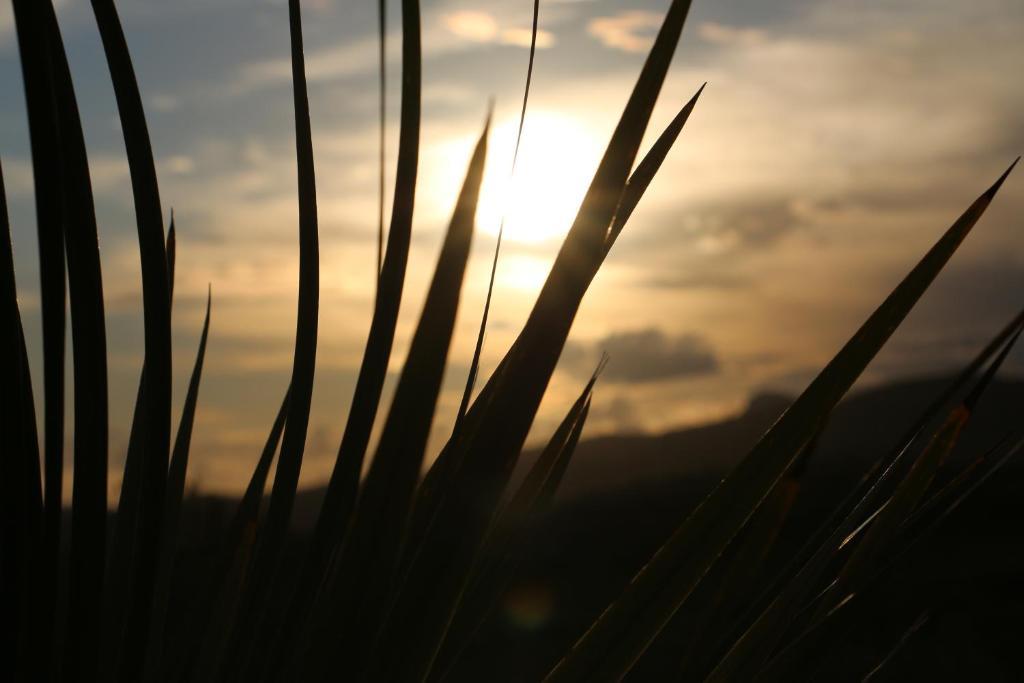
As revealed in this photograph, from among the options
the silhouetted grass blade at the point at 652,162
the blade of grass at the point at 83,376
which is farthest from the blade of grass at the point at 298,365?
the silhouetted grass blade at the point at 652,162

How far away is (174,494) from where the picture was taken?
95cm

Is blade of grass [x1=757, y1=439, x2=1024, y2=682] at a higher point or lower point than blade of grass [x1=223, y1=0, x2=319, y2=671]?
lower

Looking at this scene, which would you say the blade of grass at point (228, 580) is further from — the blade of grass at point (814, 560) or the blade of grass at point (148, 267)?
the blade of grass at point (814, 560)

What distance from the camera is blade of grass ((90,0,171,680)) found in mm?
Result: 545

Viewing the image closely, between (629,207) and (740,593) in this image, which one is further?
(740,593)

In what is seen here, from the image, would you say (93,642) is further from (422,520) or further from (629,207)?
(629,207)

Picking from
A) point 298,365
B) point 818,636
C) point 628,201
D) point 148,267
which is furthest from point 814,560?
point 148,267

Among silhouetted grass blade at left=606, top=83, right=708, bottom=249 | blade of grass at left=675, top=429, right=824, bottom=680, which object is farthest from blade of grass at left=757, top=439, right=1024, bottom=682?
silhouetted grass blade at left=606, top=83, right=708, bottom=249

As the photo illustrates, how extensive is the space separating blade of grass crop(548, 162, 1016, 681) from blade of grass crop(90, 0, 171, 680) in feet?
0.91

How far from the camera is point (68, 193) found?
53cm

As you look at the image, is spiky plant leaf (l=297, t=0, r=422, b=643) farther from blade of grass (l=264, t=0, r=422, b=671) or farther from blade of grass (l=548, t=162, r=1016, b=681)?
blade of grass (l=548, t=162, r=1016, b=681)

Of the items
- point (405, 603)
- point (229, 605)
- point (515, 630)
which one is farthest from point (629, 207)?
point (515, 630)

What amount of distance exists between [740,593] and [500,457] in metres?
0.57

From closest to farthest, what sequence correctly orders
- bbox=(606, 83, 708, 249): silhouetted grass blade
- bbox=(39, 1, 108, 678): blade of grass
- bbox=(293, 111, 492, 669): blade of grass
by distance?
1. bbox=(293, 111, 492, 669): blade of grass
2. bbox=(39, 1, 108, 678): blade of grass
3. bbox=(606, 83, 708, 249): silhouetted grass blade
